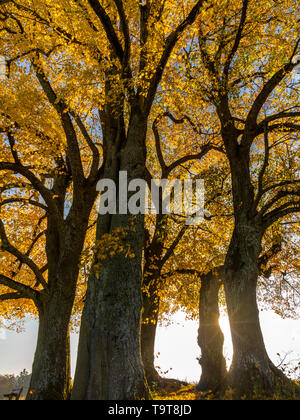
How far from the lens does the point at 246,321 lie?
812 centimetres

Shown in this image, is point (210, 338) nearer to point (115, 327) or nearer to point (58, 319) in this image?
point (58, 319)

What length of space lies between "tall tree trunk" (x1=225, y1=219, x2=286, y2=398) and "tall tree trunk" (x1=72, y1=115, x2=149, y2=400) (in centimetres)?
291

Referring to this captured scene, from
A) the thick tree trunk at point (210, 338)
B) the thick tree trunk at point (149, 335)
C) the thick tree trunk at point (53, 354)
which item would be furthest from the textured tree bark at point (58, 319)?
the thick tree trunk at point (210, 338)

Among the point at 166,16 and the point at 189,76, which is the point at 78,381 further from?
the point at 166,16

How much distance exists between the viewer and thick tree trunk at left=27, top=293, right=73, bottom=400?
31.7ft

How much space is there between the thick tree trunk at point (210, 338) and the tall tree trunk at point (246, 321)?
568cm

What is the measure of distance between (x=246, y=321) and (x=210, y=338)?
6.76 metres

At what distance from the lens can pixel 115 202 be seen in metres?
8.20

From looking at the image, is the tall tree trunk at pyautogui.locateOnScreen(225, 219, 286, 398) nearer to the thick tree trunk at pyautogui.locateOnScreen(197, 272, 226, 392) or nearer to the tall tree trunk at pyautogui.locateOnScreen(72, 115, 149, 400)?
the tall tree trunk at pyautogui.locateOnScreen(72, 115, 149, 400)

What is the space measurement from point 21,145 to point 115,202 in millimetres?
7829

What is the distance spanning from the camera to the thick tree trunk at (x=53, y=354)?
9.66 meters

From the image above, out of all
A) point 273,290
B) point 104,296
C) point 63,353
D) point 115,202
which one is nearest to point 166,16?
point 115,202
